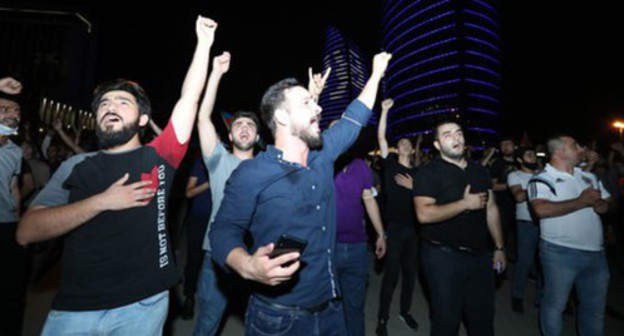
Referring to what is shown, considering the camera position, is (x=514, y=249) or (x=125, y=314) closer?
(x=125, y=314)

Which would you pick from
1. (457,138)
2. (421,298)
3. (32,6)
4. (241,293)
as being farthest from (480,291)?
(32,6)

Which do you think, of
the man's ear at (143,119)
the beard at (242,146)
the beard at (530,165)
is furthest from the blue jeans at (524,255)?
the man's ear at (143,119)

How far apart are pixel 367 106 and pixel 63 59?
63870 mm

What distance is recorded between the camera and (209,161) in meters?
3.58

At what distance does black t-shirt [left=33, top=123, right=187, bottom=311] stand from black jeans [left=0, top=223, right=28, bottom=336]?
1.94 meters

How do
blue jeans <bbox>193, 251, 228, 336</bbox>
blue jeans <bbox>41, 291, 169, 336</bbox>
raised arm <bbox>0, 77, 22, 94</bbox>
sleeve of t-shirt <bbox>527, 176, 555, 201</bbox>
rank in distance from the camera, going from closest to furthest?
blue jeans <bbox>41, 291, 169, 336</bbox> → raised arm <bbox>0, 77, 22, 94</bbox> → blue jeans <bbox>193, 251, 228, 336</bbox> → sleeve of t-shirt <bbox>527, 176, 555, 201</bbox>

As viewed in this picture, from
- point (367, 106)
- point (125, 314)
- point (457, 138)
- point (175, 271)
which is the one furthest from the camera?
point (457, 138)

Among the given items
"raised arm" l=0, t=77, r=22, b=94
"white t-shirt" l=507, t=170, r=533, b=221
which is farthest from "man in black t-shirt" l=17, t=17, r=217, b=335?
"white t-shirt" l=507, t=170, r=533, b=221

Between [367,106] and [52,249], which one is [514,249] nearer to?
[367,106]

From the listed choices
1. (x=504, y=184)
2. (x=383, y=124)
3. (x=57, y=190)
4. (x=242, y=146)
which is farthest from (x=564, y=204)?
(x=57, y=190)

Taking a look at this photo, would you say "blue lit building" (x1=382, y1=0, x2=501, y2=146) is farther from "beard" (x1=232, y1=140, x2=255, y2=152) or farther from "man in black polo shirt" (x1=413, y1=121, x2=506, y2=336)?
"beard" (x1=232, y1=140, x2=255, y2=152)

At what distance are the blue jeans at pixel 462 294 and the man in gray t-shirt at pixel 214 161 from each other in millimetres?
2176

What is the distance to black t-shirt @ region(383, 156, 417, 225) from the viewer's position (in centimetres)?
486

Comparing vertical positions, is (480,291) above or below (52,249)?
above
